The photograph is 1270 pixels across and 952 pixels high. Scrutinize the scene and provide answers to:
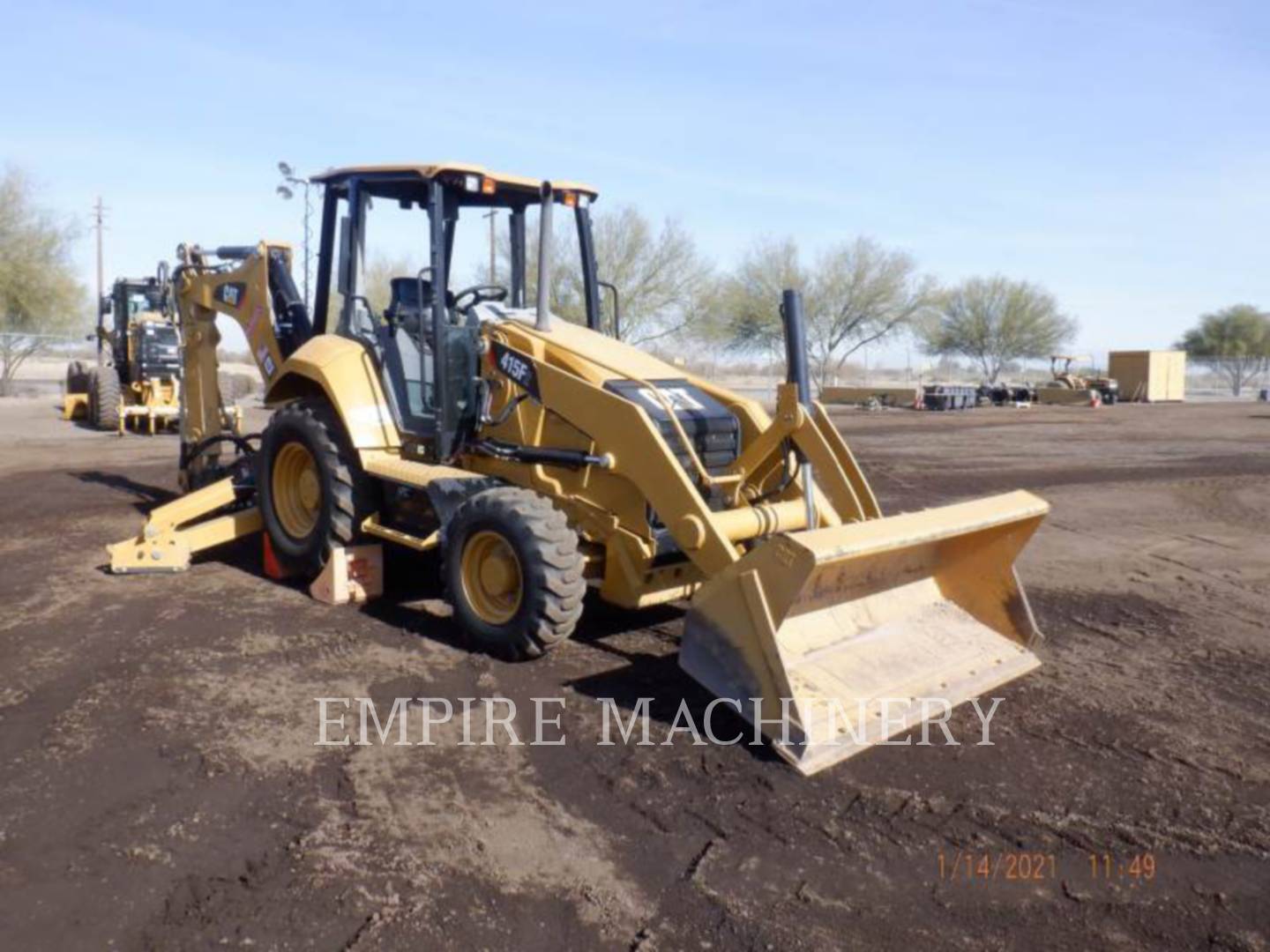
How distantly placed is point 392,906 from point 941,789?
226cm

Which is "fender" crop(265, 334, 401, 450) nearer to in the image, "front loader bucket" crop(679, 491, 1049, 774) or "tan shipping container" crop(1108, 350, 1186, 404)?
"front loader bucket" crop(679, 491, 1049, 774)

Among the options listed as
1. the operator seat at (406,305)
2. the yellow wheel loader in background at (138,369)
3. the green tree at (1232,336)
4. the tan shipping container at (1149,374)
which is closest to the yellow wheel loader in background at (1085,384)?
the tan shipping container at (1149,374)

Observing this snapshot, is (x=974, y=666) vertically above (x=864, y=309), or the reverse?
(x=864, y=309)

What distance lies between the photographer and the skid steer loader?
4949 millimetres

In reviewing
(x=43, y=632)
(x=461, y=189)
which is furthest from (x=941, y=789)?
(x=43, y=632)

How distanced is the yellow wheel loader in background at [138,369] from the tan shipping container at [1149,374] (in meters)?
40.6

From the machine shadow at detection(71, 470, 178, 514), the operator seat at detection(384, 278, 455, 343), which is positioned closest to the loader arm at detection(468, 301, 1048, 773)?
the operator seat at detection(384, 278, 455, 343)

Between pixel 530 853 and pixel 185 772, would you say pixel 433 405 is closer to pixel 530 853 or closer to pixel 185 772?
pixel 185 772

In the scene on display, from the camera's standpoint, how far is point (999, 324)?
190ft

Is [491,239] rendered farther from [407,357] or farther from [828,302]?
[828,302]

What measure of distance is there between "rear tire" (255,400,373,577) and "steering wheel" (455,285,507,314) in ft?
3.80

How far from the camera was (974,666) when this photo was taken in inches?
221

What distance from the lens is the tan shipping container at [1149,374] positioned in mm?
47188

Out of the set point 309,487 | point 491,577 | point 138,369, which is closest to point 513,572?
point 491,577
